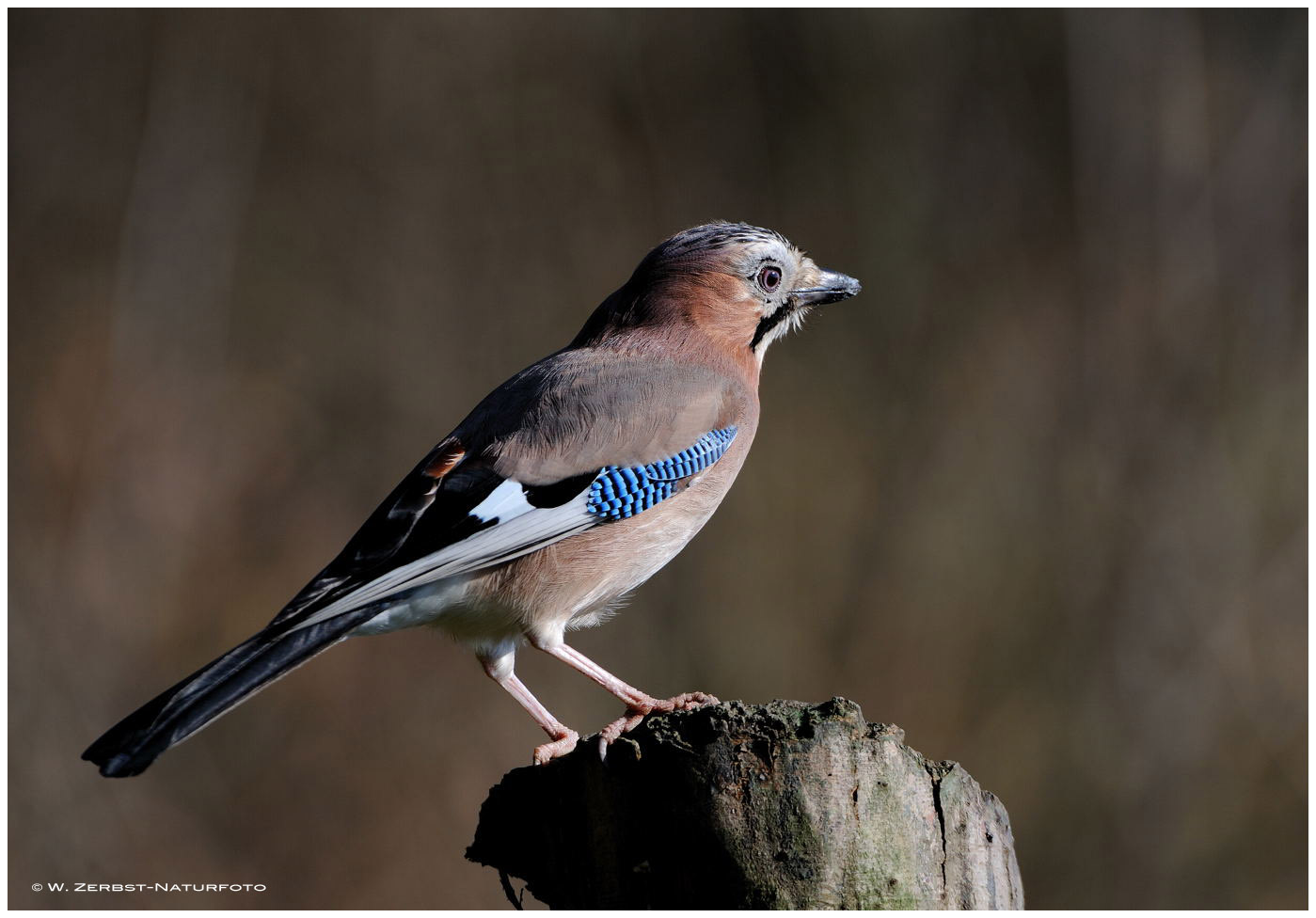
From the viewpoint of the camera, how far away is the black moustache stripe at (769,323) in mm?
4906

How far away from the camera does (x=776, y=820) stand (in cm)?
253

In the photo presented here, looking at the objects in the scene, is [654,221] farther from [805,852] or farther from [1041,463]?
[805,852]

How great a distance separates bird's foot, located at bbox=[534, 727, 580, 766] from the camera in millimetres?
3658

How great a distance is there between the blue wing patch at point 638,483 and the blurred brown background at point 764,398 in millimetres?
2919

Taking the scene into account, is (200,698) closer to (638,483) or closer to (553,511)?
(553,511)

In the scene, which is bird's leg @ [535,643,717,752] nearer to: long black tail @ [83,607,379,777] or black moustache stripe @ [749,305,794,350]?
long black tail @ [83,607,379,777]

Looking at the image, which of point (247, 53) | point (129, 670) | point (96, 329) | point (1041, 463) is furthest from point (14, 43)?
point (1041, 463)

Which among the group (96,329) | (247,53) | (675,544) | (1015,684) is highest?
(247,53)

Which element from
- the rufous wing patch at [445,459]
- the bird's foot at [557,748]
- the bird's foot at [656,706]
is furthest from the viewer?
the rufous wing patch at [445,459]

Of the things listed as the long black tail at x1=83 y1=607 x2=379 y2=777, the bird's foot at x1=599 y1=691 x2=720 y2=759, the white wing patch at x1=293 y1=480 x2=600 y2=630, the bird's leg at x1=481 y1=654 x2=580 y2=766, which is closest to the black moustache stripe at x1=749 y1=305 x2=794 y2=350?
the white wing patch at x1=293 y1=480 x2=600 y2=630

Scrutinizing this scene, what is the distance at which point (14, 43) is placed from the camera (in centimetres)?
719

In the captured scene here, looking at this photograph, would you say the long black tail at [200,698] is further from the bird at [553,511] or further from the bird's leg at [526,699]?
the bird's leg at [526,699]

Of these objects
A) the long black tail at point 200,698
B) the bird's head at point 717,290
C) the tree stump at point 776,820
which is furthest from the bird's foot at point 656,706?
the bird's head at point 717,290

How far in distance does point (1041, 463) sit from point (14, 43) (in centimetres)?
617
